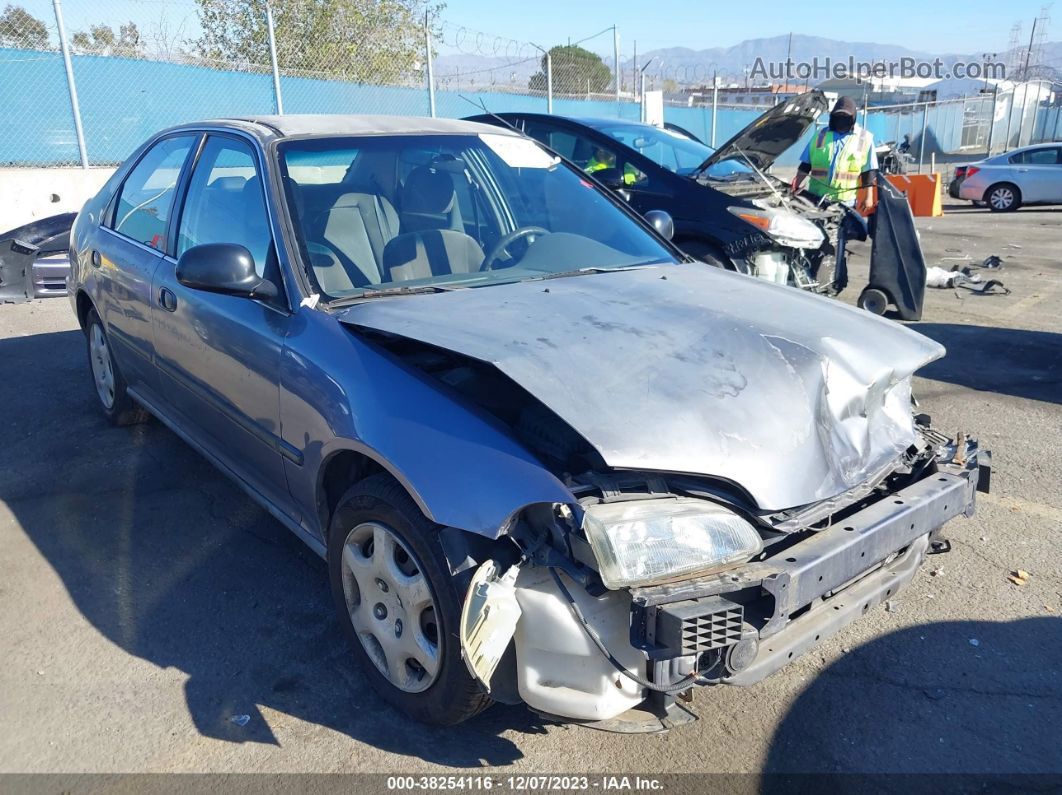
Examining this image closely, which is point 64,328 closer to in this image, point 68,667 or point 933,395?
point 68,667

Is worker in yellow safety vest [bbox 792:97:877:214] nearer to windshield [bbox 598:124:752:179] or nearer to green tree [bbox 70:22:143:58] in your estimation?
windshield [bbox 598:124:752:179]

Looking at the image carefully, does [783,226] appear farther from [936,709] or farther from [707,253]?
[936,709]

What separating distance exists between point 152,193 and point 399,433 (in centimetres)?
267

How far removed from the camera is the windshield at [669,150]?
8.23m

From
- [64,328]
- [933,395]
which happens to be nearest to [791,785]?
[933,395]

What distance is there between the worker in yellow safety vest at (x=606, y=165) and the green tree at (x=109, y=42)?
26.6 feet

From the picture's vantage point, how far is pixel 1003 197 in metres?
18.5

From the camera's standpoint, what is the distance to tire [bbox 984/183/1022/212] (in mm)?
18422

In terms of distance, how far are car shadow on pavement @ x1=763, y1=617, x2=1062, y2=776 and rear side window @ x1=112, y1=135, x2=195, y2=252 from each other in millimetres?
3367

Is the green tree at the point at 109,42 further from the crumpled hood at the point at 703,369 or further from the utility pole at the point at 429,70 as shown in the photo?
the crumpled hood at the point at 703,369

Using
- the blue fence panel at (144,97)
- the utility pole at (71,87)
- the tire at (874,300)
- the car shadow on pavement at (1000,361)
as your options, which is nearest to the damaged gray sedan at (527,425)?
the car shadow on pavement at (1000,361)

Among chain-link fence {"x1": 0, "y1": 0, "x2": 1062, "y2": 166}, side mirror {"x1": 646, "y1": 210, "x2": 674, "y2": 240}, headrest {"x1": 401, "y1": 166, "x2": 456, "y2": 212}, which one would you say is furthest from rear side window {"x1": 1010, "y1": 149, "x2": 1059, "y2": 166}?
headrest {"x1": 401, "y1": 166, "x2": 456, "y2": 212}

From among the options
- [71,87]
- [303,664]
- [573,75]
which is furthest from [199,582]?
[573,75]

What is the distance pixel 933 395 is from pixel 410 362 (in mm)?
4403
